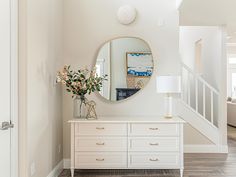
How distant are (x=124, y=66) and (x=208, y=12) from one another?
167 centimetres

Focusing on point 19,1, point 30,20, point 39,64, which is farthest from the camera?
point 39,64

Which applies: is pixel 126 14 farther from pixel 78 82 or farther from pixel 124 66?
pixel 78 82

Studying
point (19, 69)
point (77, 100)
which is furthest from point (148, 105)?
point (19, 69)

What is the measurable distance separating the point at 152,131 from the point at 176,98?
0.83 m

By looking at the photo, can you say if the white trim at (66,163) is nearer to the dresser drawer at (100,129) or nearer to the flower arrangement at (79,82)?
the dresser drawer at (100,129)

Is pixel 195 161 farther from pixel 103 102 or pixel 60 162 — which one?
pixel 60 162

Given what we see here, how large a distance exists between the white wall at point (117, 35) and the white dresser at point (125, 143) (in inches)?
21.0

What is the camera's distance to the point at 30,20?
255cm

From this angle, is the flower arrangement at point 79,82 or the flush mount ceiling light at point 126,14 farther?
the flush mount ceiling light at point 126,14

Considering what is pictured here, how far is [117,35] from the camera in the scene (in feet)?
12.7
